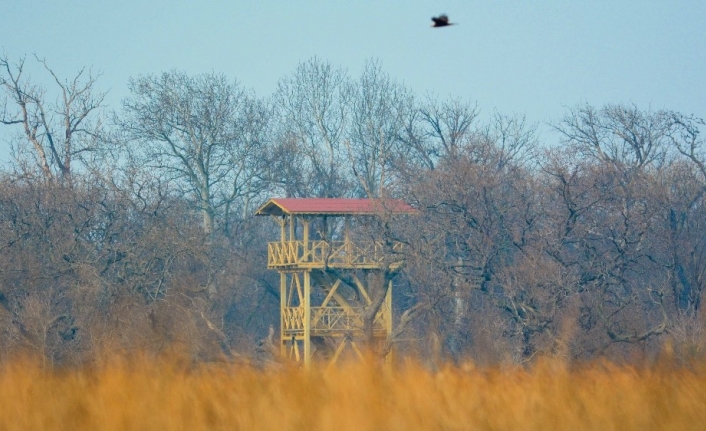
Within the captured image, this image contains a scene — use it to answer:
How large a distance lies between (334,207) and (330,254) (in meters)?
2.41

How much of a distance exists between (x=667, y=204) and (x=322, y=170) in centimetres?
2283

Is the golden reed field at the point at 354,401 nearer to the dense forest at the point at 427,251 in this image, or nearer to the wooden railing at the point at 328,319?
the dense forest at the point at 427,251

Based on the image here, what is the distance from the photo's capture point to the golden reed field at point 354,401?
8141mm

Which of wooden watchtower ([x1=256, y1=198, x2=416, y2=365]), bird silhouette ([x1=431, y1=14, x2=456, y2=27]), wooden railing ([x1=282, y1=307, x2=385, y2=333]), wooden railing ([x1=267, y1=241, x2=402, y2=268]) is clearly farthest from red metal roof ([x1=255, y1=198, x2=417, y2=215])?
bird silhouette ([x1=431, y1=14, x2=456, y2=27])

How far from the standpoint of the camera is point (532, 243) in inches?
1182

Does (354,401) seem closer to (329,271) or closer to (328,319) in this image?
(329,271)

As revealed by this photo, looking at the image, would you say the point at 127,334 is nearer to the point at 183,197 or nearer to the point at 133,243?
the point at 133,243

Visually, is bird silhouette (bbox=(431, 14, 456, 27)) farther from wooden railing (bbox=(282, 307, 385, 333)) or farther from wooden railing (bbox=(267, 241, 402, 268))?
wooden railing (bbox=(282, 307, 385, 333))

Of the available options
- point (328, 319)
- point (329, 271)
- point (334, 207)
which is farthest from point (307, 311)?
point (334, 207)

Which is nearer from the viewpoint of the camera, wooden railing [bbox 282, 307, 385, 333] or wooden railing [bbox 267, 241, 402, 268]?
wooden railing [bbox 267, 241, 402, 268]

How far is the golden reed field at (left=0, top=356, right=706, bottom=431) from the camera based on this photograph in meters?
8.14

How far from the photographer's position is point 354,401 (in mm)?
8305

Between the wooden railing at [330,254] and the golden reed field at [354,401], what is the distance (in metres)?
21.3

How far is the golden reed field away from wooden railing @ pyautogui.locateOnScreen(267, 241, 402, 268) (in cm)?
2127
